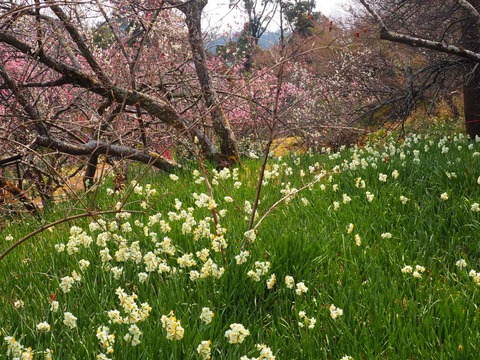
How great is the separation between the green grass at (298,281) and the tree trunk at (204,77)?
2531 mm

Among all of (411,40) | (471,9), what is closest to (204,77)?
(411,40)

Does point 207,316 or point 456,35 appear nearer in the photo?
point 207,316

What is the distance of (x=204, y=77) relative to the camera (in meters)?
6.60

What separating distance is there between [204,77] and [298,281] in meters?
4.45

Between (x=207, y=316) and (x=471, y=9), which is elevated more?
(x=471, y=9)

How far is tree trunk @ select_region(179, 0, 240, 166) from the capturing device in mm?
6398

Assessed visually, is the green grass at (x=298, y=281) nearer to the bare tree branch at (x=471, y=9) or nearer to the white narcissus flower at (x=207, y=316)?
the white narcissus flower at (x=207, y=316)

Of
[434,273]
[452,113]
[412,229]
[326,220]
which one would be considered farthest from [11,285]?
[452,113]

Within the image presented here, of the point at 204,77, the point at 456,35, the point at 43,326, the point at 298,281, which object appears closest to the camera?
the point at 43,326

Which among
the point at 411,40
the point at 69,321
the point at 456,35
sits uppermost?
the point at 456,35

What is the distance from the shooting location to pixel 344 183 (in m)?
4.71

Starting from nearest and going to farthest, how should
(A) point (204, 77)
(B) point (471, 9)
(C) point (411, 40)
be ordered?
(C) point (411, 40), (B) point (471, 9), (A) point (204, 77)

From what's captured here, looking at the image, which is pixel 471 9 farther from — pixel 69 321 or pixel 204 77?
pixel 69 321

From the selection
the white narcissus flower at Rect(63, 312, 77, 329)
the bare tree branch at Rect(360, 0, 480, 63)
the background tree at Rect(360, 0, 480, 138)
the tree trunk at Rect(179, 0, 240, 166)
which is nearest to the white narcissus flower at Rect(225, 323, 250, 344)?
the white narcissus flower at Rect(63, 312, 77, 329)
